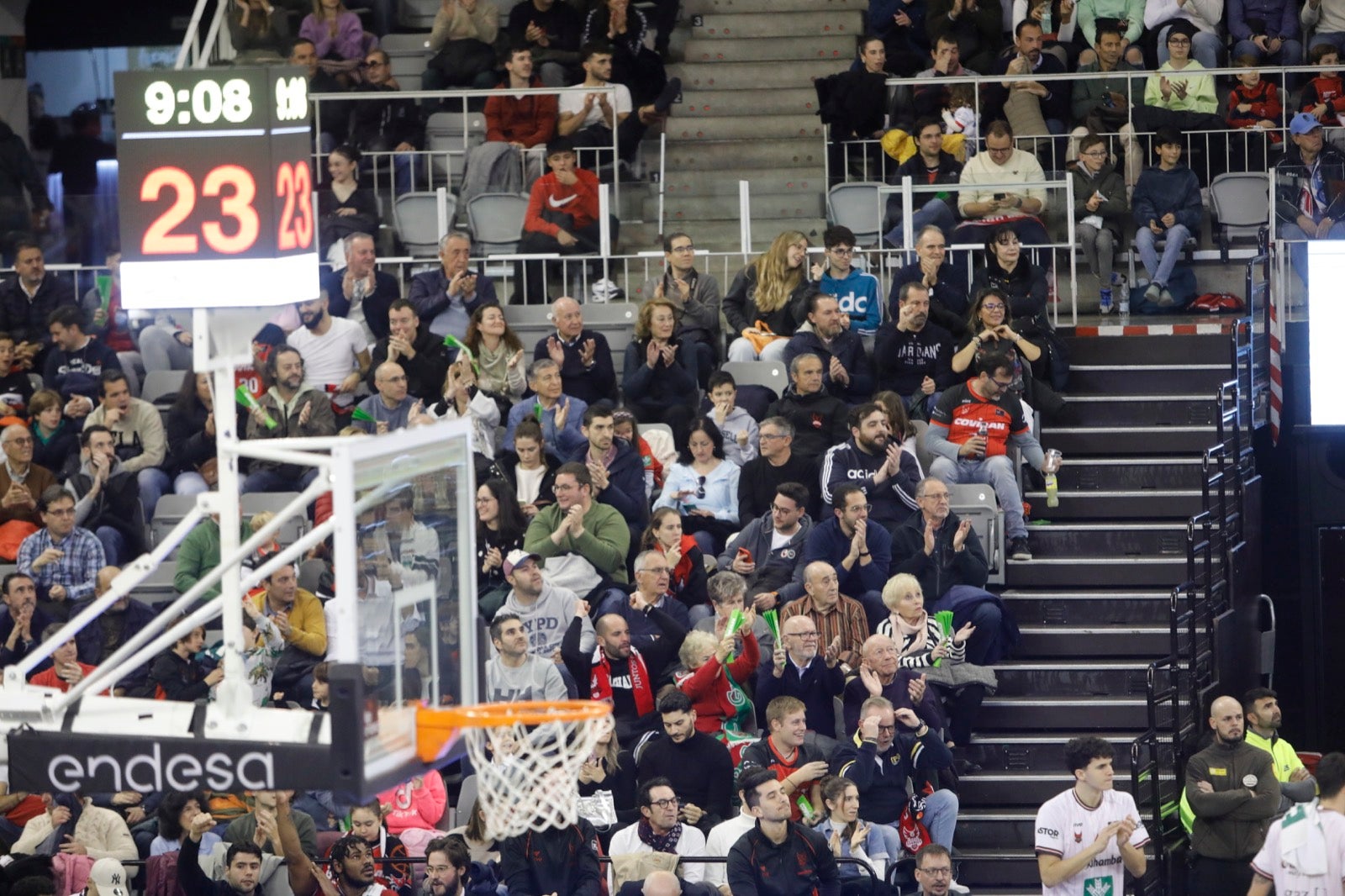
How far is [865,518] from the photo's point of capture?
13.4m

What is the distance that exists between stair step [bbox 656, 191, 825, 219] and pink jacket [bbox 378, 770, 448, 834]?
6477 millimetres

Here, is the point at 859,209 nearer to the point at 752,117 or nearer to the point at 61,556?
the point at 752,117

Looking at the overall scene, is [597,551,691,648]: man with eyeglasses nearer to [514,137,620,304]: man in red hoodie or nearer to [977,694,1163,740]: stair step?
[977,694,1163,740]: stair step

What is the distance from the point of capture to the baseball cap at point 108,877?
12.1 meters

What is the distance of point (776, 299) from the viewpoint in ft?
50.9

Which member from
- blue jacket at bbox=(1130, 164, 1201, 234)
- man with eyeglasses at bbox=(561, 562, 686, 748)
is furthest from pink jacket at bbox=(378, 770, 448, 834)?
blue jacket at bbox=(1130, 164, 1201, 234)

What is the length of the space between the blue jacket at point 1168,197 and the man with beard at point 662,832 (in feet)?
21.8

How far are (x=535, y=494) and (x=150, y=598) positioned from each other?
265 cm

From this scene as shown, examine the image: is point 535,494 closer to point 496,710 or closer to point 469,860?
point 469,860

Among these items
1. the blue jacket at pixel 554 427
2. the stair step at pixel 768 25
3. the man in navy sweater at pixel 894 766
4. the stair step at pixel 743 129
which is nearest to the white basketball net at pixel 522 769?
the man in navy sweater at pixel 894 766

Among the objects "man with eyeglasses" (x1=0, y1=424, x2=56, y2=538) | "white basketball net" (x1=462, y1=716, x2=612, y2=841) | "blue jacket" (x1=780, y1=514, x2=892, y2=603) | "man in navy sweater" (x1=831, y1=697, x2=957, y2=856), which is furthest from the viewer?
"man with eyeglasses" (x1=0, y1=424, x2=56, y2=538)

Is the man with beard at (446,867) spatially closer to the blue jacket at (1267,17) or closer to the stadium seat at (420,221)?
the stadium seat at (420,221)

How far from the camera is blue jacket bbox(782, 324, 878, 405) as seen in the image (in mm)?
14961

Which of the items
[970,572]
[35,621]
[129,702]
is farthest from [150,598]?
[129,702]
